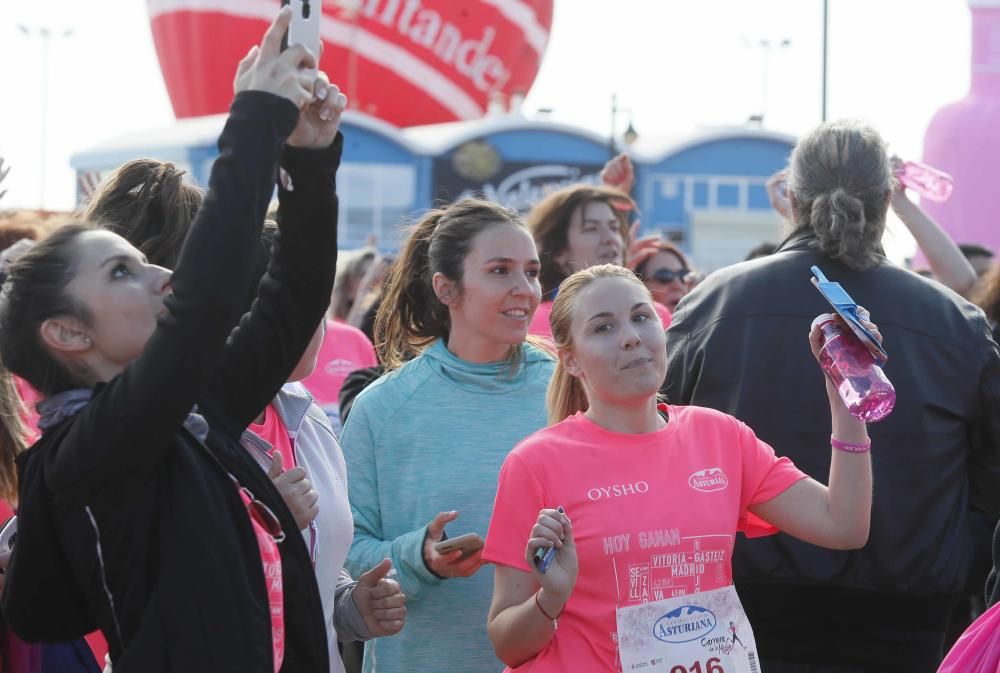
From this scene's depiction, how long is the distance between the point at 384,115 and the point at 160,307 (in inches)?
929

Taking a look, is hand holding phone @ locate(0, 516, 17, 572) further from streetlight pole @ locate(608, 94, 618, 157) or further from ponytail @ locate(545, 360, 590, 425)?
streetlight pole @ locate(608, 94, 618, 157)

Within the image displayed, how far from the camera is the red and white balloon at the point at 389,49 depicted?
936 inches

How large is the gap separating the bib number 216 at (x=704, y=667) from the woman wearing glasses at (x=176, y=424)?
2.43ft

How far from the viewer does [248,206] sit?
87.7 inches

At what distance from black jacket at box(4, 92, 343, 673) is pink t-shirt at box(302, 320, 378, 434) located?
4.09 meters

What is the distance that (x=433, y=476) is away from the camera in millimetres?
3625

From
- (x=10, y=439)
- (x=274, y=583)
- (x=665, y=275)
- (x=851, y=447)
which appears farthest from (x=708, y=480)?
(x=665, y=275)

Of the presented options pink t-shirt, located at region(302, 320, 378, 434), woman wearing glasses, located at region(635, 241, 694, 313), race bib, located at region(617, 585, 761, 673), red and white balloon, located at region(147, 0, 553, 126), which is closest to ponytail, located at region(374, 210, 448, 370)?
race bib, located at region(617, 585, 761, 673)

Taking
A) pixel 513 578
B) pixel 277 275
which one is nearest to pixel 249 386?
pixel 277 275

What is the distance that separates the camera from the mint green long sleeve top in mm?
3543

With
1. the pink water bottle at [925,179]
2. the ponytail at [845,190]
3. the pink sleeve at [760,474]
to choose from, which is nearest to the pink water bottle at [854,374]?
the pink sleeve at [760,474]

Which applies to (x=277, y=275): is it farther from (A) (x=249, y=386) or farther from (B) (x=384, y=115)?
(B) (x=384, y=115)

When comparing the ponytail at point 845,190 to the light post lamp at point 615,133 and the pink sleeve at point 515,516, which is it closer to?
the pink sleeve at point 515,516

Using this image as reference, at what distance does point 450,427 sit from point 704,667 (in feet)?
3.58
